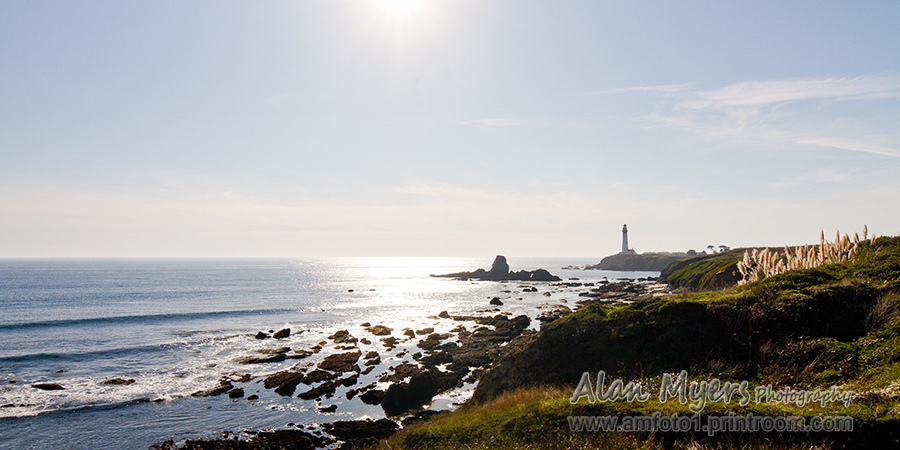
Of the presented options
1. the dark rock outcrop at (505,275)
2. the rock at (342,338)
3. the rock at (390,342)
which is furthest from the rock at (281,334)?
the dark rock outcrop at (505,275)

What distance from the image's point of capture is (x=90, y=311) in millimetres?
60531

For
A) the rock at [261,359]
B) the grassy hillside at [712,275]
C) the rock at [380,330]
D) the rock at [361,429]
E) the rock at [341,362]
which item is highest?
the grassy hillside at [712,275]

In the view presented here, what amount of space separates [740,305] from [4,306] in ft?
316

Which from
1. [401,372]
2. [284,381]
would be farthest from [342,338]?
[401,372]

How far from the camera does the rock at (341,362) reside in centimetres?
3128

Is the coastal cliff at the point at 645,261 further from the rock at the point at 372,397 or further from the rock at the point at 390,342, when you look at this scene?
the rock at the point at 372,397

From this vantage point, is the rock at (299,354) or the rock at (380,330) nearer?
the rock at (299,354)

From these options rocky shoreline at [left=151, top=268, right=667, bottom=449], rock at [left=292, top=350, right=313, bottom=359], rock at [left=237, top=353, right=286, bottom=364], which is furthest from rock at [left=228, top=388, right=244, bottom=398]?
rock at [left=292, top=350, right=313, bottom=359]

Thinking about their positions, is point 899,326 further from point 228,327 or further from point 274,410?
point 228,327

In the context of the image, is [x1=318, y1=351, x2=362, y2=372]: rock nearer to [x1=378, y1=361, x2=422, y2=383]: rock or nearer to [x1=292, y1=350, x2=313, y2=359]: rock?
[x1=378, y1=361, x2=422, y2=383]: rock

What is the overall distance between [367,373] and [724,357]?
78.7 feet

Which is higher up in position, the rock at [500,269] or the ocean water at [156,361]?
the rock at [500,269]

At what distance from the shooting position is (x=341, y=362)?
3297 centimetres

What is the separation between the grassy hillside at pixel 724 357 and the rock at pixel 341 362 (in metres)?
16.0
